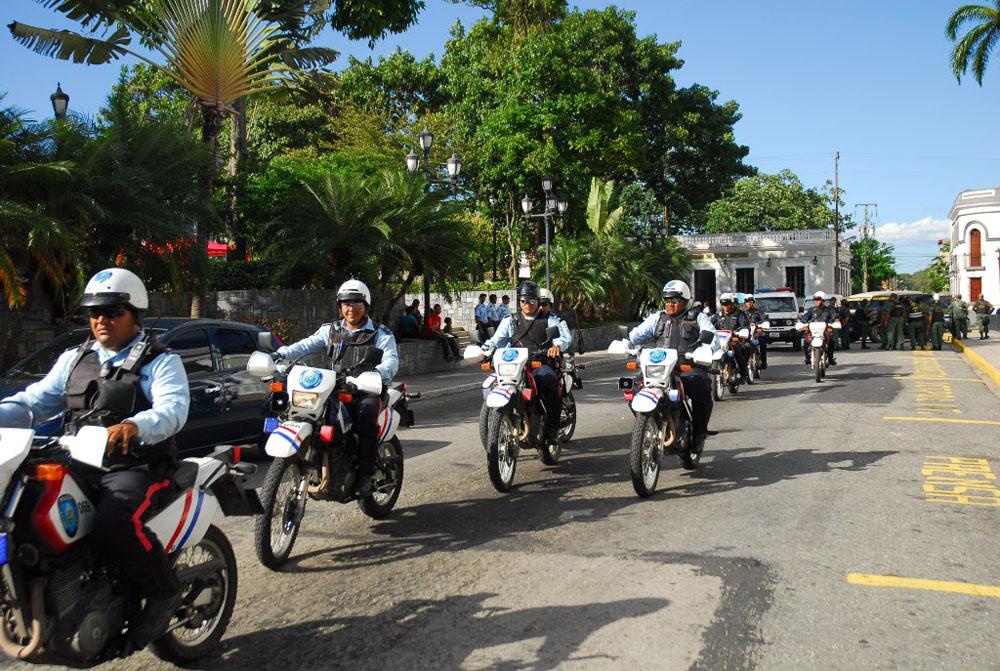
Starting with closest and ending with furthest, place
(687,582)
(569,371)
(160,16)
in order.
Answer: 1. (687,582)
2. (569,371)
3. (160,16)

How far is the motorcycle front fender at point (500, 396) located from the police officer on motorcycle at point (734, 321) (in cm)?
916

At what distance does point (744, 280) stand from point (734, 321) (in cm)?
4556

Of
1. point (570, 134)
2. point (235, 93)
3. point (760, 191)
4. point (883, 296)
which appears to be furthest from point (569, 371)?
point (760, 191)

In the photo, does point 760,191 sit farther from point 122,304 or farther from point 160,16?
point 122,304

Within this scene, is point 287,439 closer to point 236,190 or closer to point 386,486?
point 386,486

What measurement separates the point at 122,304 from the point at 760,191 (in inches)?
Answer: 2642

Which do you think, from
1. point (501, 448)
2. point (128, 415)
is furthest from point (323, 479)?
point (128, 415)

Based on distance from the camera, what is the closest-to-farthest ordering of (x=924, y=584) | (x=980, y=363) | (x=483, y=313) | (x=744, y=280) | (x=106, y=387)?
1. (x=106, y=387)
2. (x=924, y=584)
3. (x=980, y=363)
4. (x=483, y=313)
5. (x=744, y=280)

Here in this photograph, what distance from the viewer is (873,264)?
107 m

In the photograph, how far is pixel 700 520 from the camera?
21.7 feet

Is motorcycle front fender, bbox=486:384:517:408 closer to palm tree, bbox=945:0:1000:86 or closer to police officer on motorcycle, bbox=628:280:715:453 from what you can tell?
police officer on motorcycle, bbox=628:280:715:453

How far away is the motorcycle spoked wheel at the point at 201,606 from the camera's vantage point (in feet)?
13.0

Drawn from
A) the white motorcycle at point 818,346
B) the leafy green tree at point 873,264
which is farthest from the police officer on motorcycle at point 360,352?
the leafy green tree at point 873,264

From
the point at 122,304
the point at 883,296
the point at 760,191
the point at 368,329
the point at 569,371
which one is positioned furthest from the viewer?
the point at 760,191
